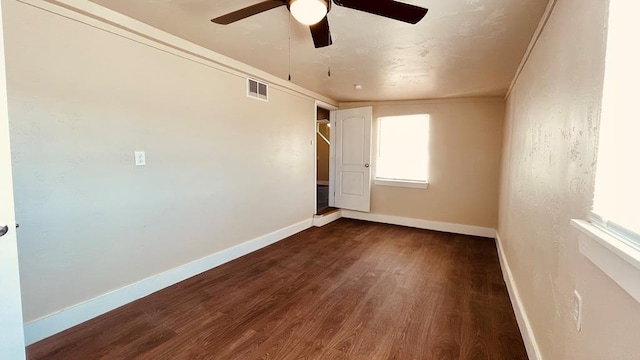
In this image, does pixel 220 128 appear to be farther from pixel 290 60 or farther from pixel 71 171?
pixel 71 171

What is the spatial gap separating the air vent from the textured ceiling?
23 centimetres

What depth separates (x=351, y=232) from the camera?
4.48m

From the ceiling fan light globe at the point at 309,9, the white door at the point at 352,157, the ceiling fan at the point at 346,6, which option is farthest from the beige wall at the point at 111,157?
the white door at the point at 352,157

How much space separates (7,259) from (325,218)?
399 cm

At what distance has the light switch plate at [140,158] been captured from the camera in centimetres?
232

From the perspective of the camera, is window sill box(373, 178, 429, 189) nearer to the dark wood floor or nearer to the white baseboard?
the white baseboard

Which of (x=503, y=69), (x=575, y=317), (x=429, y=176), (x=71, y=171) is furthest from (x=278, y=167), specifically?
(x=575, y=317)

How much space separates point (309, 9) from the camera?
147 cm

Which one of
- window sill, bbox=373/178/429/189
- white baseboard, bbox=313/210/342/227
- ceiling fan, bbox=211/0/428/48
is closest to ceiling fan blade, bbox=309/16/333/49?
ceiling fan, bbox=211/0/428/48

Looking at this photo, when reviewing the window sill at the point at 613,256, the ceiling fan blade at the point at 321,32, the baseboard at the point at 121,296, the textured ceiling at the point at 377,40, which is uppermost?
the textured ceiling at the point at 377,40

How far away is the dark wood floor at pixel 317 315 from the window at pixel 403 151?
6.00 feet

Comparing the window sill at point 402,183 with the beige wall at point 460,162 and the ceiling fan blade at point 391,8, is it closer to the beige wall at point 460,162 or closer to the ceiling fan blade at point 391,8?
the beige wall at point 460,162

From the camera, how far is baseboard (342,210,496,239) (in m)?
4.41

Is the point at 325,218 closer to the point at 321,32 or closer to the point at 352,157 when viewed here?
the point at 352,157
